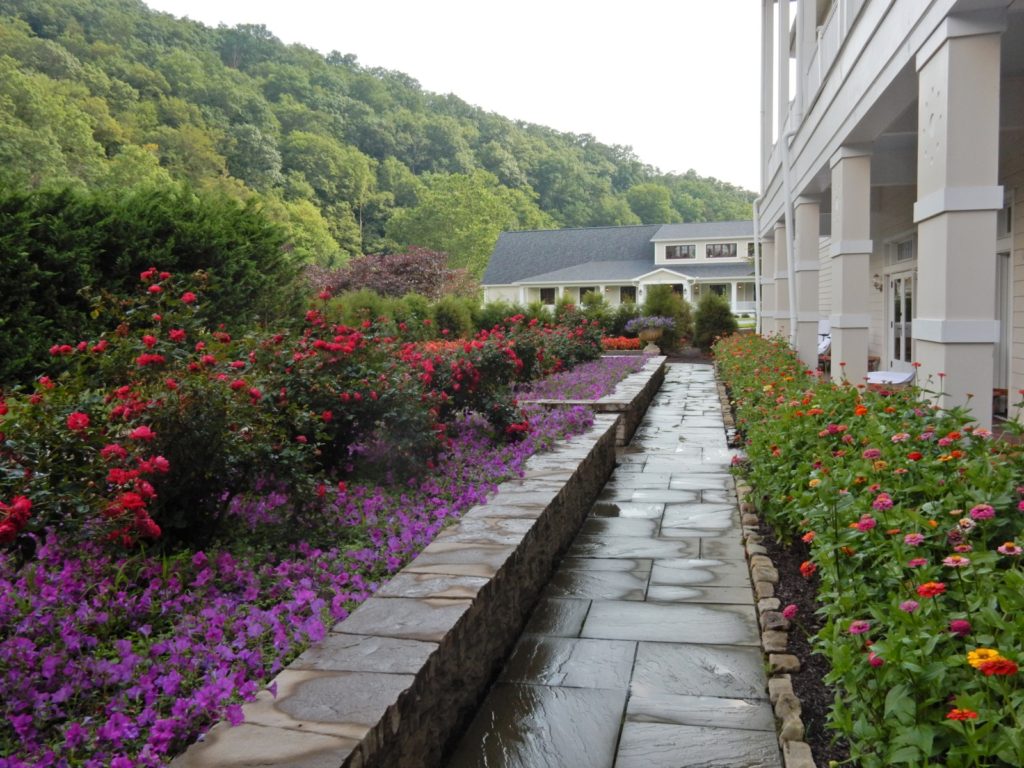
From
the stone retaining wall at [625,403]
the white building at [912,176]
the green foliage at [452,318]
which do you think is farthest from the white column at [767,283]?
the green foliage at [452,318]

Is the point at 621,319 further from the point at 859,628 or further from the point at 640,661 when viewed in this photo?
the point at 859,628

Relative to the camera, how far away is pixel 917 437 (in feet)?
10.7

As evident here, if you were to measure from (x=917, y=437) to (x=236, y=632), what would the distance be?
257 cm

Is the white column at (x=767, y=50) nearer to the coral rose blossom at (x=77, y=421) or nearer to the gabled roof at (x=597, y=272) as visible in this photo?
the coral rose blossom at (x=77, y=421)

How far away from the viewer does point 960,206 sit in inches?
167

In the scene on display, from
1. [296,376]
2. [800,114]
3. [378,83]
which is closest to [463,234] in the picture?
[378,83]

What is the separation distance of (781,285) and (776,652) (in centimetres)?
1096

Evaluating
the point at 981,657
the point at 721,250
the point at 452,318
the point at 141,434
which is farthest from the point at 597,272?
the point at 981,657

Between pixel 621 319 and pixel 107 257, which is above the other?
pixel 107 257

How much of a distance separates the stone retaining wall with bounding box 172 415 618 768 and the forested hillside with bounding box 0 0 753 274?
2316cm

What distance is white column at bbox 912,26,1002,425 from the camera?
4164mm

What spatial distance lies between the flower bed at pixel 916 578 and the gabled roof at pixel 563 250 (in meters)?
38.2

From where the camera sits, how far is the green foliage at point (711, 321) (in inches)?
819

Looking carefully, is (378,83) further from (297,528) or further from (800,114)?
(297,528)
